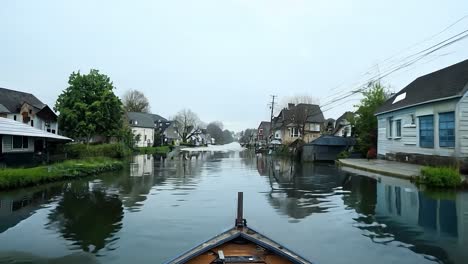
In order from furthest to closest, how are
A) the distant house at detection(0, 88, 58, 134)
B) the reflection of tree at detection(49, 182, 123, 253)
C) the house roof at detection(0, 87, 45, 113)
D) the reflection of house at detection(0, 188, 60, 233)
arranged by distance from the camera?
the house roof at detection(0, 87, 45, 113)
the distant house at detection(0, 88, 58, 134)
the reflection of house at detection(0, 188, 60, 233)
the reflection of tree at detection(49, 182, 123, 253)

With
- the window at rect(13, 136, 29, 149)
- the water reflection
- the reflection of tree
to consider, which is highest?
the window at rect(13, 136, 29, 149)

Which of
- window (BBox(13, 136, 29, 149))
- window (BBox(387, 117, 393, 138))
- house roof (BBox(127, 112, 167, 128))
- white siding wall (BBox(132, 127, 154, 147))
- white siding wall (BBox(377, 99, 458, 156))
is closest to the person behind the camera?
white siding wall (BBox(377, 99, 458, 156))

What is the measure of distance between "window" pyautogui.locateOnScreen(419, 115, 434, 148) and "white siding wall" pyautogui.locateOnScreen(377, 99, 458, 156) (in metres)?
0.25

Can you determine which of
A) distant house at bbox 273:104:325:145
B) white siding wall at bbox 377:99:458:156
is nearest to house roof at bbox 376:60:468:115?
white siding wall at bbox 377:99:458:156

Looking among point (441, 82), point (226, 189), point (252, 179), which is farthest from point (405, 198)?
point (441, 82)

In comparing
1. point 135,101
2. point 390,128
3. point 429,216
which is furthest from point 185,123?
point 429,216

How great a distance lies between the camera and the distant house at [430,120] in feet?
54.7

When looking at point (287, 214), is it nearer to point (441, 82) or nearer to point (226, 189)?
point (226, 189)

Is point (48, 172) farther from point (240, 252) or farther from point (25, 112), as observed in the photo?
point (25, 112)

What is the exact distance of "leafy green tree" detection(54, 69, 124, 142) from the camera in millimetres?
31047

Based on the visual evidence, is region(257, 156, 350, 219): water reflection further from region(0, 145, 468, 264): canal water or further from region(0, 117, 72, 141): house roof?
region(0, 117, 72, 141): house roof

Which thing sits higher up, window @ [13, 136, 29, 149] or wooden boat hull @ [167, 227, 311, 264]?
window @ [13, 136, 29, 149]

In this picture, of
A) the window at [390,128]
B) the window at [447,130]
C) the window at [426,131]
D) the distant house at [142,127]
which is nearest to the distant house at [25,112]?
the distant house at [142,127]

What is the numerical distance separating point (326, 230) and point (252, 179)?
1068cm
